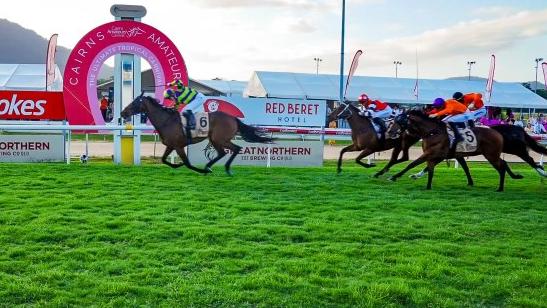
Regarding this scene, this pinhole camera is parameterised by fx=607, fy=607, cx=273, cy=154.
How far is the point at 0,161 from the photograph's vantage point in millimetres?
13203

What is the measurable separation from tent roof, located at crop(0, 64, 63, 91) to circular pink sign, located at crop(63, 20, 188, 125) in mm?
18063

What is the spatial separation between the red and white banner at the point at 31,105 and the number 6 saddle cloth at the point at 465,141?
8.46 m

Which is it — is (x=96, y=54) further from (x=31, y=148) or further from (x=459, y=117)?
(x=459, y=117)

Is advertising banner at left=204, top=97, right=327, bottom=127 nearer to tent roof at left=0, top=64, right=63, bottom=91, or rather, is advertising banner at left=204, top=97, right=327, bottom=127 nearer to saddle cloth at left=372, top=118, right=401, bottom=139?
saddle cloth at left=372, top=118, right=401, bottom=139

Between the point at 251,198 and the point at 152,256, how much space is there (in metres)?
3.48

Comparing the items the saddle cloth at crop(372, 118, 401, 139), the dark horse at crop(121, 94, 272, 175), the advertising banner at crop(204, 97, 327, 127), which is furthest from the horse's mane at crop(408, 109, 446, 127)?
the advertising banner at crop(204, 97, 327, 127)

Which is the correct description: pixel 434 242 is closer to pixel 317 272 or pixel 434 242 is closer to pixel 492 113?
pixel 317 272

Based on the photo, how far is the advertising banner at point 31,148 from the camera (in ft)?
43.3

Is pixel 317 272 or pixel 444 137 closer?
pixel 317 272

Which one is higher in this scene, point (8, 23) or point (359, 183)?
point (8, 23)

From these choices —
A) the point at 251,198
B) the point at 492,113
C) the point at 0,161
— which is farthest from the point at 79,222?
the point at 492,113

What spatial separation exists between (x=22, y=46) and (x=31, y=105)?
129 m

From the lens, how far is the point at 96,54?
1353cm

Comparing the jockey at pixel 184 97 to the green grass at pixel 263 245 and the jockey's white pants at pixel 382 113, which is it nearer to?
the green grass at pixel 263 245
